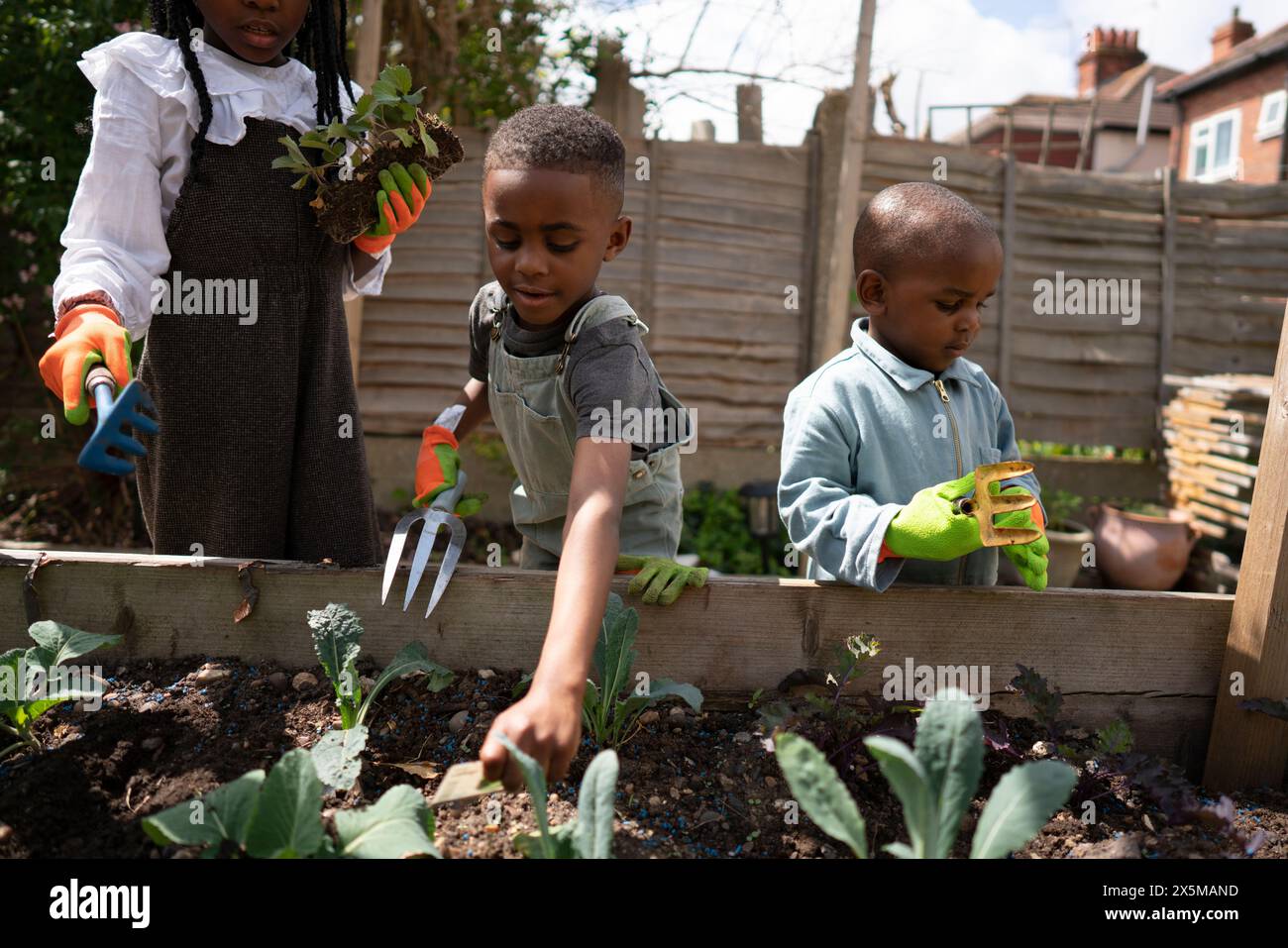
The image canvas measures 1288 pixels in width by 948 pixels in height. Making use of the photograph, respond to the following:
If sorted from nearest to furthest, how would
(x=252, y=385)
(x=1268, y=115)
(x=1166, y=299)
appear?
(x=252, y=385), (x=1166, y=299), (x=1268, y=115)

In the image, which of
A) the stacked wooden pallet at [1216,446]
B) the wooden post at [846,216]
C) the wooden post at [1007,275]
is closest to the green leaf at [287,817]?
the wooden post at [846,216]

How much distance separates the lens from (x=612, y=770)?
41.4 inches

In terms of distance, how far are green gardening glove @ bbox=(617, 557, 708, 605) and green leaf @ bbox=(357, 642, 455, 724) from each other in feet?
1.14

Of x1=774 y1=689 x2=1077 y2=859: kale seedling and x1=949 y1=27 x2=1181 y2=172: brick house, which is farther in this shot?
x1=949 y1=27 x2=1181 y2=172: brick house

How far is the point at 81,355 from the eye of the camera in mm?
1379

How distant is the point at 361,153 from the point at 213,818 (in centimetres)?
128

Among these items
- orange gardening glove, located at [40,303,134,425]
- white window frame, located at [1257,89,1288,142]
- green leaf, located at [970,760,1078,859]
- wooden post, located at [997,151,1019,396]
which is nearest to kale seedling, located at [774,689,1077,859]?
green leaf, located at [970,760,1078,859]

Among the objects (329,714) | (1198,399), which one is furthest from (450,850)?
(1198,399)

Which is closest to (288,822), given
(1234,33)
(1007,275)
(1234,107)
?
(1007,275)

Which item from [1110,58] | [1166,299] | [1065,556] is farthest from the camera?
[1110,58]

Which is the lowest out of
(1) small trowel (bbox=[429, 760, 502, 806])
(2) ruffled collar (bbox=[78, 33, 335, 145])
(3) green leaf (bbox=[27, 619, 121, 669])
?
(1) small trowel (bbox=[429, 760, 502, 806])

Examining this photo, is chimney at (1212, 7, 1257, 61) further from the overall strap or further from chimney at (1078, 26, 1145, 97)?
the overall strap

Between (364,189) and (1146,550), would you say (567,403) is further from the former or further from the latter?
(1146,550)

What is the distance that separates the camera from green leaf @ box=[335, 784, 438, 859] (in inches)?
40.5
